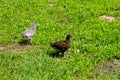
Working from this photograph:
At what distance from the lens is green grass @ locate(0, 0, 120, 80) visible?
11.7 m

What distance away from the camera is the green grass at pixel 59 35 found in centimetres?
1173

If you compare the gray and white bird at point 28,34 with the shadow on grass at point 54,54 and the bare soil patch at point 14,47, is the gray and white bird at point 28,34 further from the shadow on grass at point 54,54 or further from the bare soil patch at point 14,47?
the shadow on grass at point 54,54

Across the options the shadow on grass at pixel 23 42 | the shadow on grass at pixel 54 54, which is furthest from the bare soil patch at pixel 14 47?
the shadow on grass at pixel 54 54

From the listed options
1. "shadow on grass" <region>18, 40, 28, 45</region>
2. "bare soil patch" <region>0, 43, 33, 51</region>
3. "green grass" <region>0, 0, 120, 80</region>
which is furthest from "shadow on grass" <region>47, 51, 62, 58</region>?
"shadow on grass" <region>18, 40, 28, 45</region>

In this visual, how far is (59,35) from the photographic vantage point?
1451 centimetres

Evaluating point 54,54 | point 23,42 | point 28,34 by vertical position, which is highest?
point 28,34

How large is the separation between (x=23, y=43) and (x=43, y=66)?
2374 millimetres

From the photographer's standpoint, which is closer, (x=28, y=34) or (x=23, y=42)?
(x=28, y=34)

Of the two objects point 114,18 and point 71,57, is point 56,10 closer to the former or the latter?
point 114,18

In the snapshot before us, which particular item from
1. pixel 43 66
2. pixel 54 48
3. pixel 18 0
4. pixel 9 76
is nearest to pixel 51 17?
pixel 18 0

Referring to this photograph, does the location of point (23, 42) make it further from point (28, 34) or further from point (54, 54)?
point (54, 54)

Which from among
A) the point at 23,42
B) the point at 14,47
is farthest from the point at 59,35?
the point at 14,47

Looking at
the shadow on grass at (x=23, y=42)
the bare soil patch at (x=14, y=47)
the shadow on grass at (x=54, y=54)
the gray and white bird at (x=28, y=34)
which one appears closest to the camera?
the shadow on grass at (x=54, y=54)

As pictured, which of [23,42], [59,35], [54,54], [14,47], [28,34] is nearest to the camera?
[54,54]
